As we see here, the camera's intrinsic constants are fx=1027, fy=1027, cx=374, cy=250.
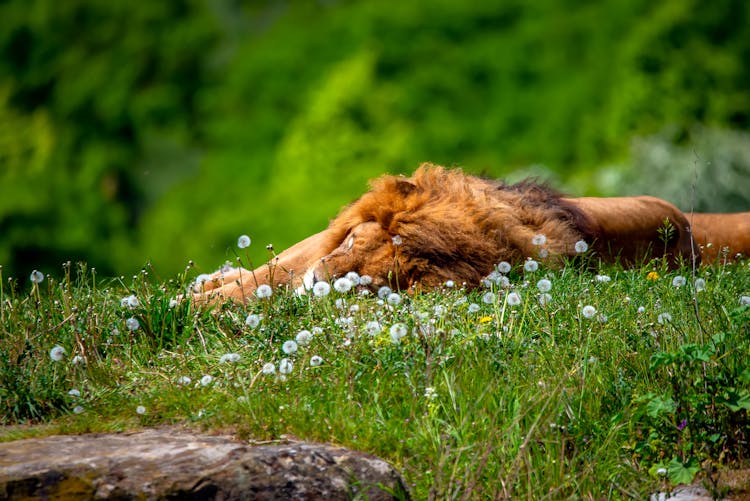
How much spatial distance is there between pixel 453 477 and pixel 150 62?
14228 millimetres

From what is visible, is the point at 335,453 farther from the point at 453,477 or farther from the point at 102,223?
the point at 102,223

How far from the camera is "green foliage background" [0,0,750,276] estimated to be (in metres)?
12.9

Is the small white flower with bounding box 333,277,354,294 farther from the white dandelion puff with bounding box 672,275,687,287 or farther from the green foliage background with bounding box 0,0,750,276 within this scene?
the green foliage background with bounding box 0,0,750,276

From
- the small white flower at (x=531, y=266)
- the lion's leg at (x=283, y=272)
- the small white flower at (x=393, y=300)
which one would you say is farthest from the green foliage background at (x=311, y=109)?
the small white flower at (x=393, y=300)

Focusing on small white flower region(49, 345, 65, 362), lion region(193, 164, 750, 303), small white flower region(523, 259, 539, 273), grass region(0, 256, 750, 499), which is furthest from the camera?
lion region(193, 164, 750, 303)

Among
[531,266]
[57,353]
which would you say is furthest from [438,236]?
[57,353]

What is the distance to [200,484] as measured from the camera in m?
3.03

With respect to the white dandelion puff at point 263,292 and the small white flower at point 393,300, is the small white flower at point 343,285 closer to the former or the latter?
the small white flower at point 393,300

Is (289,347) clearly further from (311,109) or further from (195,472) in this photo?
(311,109)

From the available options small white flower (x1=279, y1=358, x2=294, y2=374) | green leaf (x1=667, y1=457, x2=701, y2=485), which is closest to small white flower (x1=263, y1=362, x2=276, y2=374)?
small white flower (x1=279, y1=358, x2=294, y2=374)

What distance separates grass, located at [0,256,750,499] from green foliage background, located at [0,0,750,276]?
7719 mm

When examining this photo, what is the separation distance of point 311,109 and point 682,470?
37.0ft

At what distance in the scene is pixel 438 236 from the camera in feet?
16.5

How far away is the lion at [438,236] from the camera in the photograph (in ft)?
16.5
